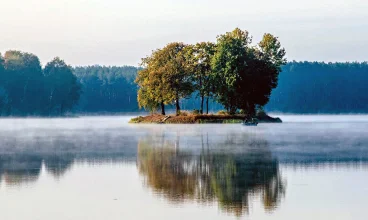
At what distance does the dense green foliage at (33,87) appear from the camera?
149875mm

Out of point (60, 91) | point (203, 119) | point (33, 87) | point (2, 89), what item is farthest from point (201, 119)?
point (33, 87)

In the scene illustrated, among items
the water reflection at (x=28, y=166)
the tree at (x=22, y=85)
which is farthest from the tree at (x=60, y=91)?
the water reflection at (x=28, y=166)

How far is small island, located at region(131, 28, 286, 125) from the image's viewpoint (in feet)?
277

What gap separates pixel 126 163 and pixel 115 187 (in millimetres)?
7100

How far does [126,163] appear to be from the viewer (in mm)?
25703

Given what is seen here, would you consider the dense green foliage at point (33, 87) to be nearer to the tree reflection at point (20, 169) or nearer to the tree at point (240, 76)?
the tree at point (240, 76)

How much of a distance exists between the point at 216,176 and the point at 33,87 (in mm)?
136365

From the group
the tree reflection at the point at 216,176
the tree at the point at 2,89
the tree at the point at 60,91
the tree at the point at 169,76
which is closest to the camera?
the tree reflection at the point at 216,176

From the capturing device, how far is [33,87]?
501 feet

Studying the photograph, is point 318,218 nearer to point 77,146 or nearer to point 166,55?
point 77,146

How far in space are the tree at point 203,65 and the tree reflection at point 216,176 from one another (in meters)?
57.0

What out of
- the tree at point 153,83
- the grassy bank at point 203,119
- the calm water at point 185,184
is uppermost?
the tree at point 153,83

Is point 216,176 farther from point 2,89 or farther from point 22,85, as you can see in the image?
point 22,85

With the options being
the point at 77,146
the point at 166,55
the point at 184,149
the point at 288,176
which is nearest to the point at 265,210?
the point at 288,176
